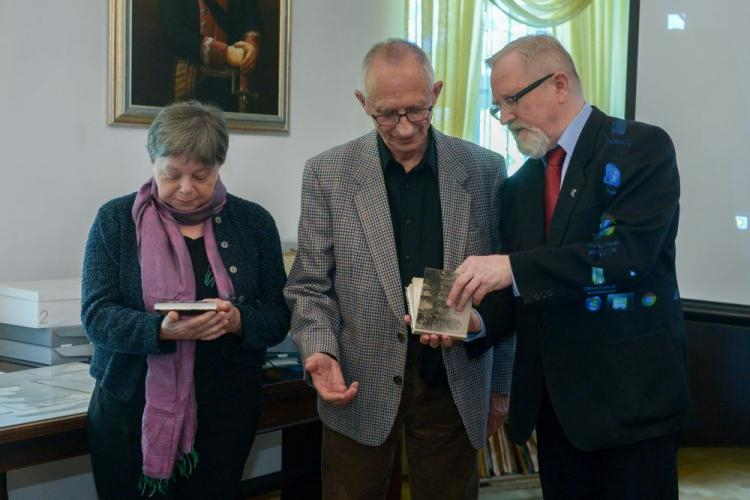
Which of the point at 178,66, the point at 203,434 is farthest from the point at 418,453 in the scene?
the point at 178,66

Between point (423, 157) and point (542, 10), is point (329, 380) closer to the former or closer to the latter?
point (423, 157)

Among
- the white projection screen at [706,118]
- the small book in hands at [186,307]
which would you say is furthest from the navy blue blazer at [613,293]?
the white projection screen at [706,118]

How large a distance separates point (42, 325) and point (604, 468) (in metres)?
1.82

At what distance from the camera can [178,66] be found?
147 inches

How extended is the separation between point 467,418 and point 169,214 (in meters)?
0.93

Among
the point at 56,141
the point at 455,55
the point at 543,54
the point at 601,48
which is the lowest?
the point at 56,141

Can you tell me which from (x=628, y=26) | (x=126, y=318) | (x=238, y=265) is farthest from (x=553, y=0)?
(x=126, y=318)

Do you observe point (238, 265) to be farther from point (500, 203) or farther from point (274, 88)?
point (274, 88)

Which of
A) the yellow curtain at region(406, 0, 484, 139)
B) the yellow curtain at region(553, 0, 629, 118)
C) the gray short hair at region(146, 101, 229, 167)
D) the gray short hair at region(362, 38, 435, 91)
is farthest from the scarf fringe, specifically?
the yellow curtain at region(553, 0, 629, 118)

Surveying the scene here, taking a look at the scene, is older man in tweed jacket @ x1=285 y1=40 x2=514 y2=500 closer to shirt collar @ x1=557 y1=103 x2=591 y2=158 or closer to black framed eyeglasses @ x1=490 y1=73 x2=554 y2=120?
black framed eyeglasses @ x1=490 y1=73 x2=554 y2=120

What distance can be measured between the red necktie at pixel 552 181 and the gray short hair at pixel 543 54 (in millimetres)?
184

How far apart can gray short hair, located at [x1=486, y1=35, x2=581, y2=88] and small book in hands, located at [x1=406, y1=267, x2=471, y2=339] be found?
0.55 m

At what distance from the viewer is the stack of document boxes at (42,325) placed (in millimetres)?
2947

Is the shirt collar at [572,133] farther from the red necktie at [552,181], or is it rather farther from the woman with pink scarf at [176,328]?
the woman with pink scarf at [176,328]
